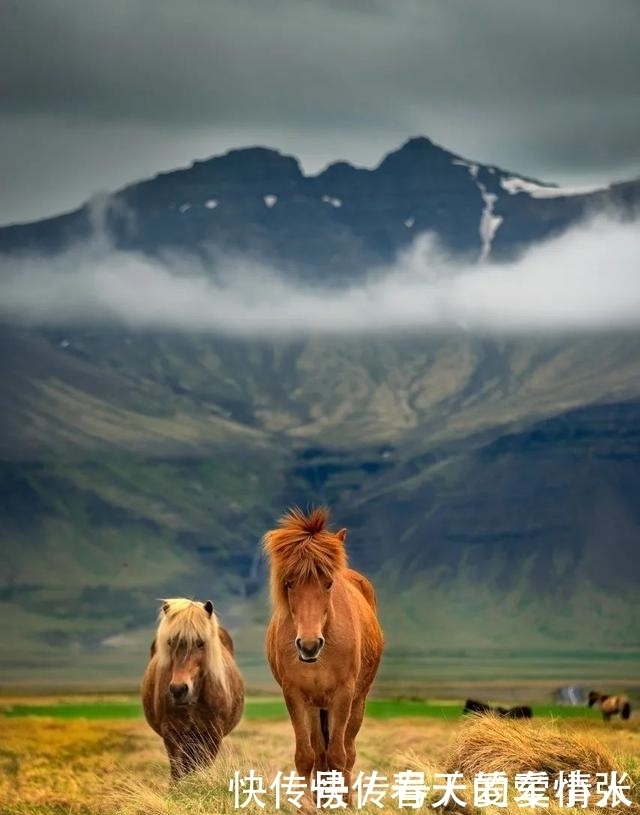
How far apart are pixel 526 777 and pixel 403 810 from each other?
151cm

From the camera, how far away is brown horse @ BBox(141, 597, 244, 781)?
85.9 feet

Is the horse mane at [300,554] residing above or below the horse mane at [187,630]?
above

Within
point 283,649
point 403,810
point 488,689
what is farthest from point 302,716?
point 488,689

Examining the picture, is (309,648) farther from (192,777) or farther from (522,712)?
(522,712)

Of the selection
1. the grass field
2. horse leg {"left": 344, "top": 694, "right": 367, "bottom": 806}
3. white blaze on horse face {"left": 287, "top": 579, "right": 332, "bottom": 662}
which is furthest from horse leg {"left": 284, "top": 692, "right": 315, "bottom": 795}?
white blaze on horse face {"left": 287, "top": 579, "right": 332, "bottom": 662}

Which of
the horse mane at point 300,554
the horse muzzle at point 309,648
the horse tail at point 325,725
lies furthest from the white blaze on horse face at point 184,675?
the horse muzzle at point 309,648

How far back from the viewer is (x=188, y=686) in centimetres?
2581

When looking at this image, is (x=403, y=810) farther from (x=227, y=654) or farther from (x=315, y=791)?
(x=227, y=654)

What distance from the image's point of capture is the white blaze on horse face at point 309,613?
2078cm

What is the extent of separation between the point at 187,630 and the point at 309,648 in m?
5.81

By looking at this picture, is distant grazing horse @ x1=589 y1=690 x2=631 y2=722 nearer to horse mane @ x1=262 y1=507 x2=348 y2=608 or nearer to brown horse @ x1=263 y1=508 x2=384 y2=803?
brown horse @ x1=263 y1=508 x2=384 y2=803

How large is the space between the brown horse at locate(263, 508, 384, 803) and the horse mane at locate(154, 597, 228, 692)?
3.66 metres

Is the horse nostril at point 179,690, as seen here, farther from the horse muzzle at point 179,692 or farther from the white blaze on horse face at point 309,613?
the white blaze on horse face at point 309,613

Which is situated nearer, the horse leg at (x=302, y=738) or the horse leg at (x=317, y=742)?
the horse leg at (x=302, y=738)
